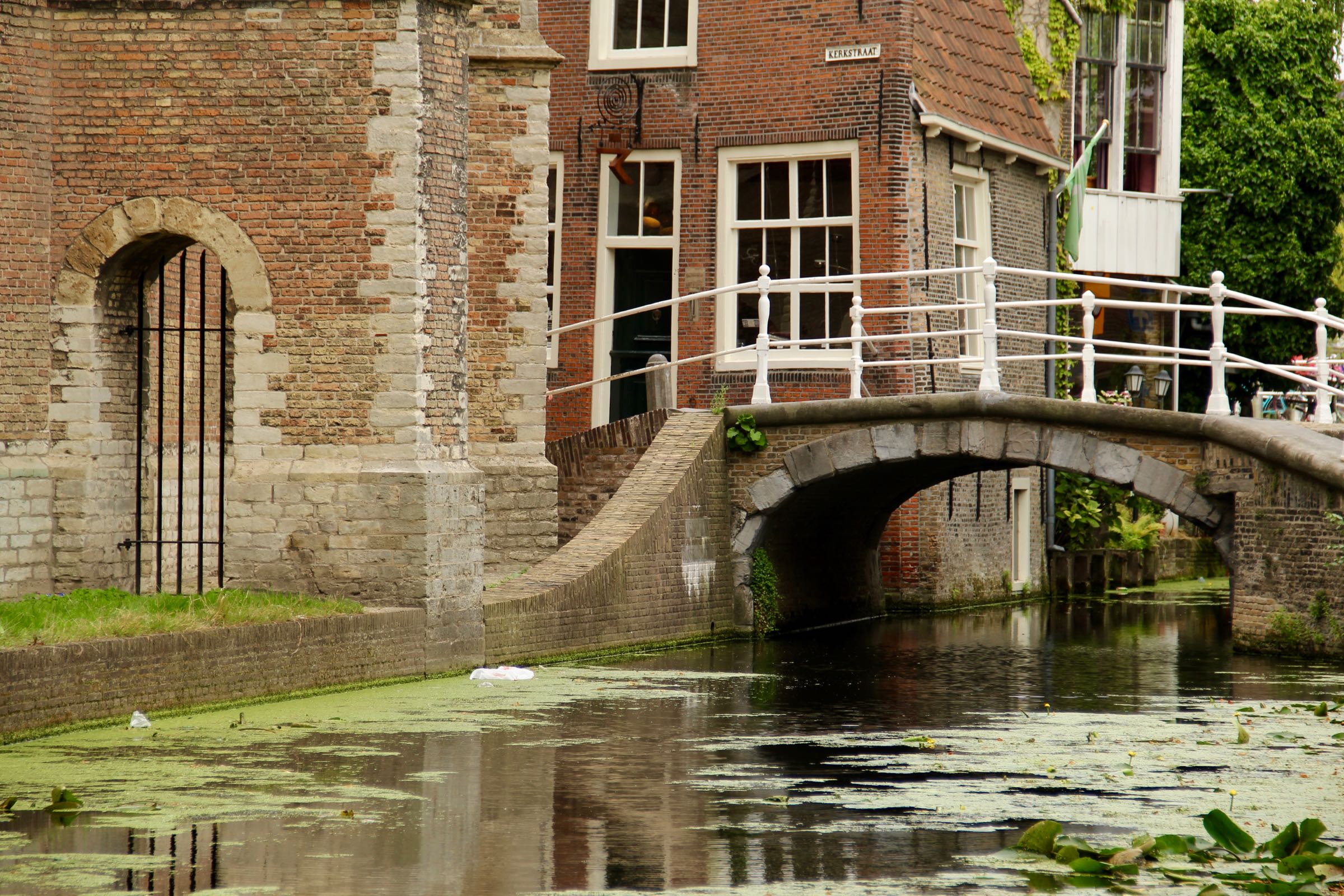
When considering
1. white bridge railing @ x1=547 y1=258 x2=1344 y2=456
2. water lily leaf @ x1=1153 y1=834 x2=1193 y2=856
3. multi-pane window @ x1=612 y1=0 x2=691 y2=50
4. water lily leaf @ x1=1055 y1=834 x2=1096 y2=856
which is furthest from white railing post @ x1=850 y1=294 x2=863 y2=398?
water lily leaf @ x1=1153 y1=834 x2=1193 y2=856

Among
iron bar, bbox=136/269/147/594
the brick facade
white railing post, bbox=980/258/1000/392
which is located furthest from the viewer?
white railing post, bbox=980/258/1000/392

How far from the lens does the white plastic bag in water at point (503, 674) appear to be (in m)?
12.5

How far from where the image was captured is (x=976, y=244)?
65.8 ft

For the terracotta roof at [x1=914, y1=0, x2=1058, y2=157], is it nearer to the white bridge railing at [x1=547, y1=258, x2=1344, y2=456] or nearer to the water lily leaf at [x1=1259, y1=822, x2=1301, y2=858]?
the white bridge railing at [x1=547, y1=258, x2=1344, y2=456]

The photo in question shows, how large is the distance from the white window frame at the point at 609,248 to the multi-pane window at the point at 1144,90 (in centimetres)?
740

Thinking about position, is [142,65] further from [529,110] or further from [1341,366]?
[1341,366]

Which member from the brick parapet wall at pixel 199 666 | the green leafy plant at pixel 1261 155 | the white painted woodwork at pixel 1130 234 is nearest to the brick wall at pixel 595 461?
the brick parapet wall at pixel 199 666

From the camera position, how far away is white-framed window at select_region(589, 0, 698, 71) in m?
20.0

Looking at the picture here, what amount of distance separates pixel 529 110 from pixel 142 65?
4.26 metres

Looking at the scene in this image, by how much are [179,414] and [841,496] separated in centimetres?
645

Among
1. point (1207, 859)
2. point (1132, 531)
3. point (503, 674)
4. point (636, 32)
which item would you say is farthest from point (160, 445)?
point (1132, 531)

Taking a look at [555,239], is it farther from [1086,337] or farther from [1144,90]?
[1144,90]

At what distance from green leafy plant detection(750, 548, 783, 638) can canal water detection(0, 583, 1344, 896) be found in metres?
3.09

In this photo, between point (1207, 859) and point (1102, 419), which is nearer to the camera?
point (1207, 859)
